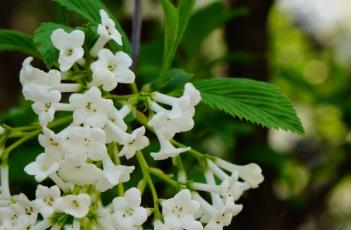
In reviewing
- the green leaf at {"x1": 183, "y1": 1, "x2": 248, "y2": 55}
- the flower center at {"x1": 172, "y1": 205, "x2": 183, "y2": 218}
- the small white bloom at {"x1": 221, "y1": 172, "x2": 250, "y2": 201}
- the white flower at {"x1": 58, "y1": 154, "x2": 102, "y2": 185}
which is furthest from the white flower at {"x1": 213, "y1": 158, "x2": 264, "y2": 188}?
the green leaf at {"x1": 183, "y1": 1, "x2": 248, "y2": 55}

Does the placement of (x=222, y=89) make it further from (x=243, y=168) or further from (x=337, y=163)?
(x=337, y=163)

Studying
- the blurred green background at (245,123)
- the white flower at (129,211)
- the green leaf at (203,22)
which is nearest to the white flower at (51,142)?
the white flower at (129,211)

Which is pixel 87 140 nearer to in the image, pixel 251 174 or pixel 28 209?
pixel 28 209

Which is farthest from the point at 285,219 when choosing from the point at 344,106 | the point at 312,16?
the point at 312,16

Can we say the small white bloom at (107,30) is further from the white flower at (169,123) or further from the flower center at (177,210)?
the flower center at (177,210)

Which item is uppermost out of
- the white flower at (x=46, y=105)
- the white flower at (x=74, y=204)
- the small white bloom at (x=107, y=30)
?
the small white bloom at (x=107, y=30)

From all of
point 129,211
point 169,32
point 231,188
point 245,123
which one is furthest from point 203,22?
point 129,211
